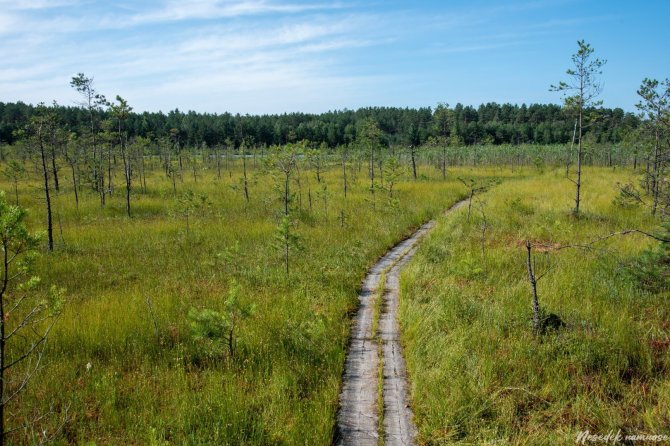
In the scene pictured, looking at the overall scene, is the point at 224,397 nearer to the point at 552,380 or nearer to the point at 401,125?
the point at 552,380

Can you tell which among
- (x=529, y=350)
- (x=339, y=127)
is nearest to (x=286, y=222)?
(x=529, y=350)

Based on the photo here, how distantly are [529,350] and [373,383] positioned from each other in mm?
2465

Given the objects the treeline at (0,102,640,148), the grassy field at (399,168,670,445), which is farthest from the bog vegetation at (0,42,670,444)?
the treeline at (0,102,640,148)

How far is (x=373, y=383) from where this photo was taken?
607 centimetres

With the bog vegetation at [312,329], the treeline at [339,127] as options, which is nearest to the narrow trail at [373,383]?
the bog vegetation at [312,329]

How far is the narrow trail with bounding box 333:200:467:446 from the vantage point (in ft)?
16.4

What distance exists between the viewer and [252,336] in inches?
285

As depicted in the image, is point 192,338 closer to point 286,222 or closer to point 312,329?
point 312,329

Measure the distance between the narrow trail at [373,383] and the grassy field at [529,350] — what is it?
22 cm

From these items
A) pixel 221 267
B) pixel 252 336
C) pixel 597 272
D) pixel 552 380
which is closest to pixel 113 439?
pixel 252 336

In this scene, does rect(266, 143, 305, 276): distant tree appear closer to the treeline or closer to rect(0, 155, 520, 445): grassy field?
rect(0, 155, 520, 445): grassy field

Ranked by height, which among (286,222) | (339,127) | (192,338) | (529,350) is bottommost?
(192,338)

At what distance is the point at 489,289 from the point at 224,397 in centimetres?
625

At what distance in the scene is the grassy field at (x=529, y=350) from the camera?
498 centimetres
